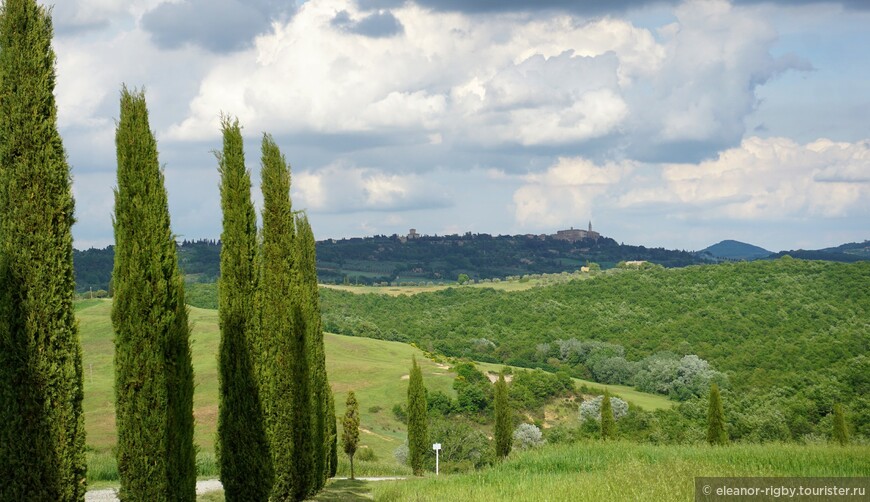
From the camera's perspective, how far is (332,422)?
83.8ft

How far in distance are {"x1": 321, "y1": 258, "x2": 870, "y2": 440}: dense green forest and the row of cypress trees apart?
36.3 meters

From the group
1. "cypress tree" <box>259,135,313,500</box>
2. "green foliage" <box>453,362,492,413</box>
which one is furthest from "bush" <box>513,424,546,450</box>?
"cypress tree" <box>259,135,313,500</box>

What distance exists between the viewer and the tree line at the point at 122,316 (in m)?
10.0

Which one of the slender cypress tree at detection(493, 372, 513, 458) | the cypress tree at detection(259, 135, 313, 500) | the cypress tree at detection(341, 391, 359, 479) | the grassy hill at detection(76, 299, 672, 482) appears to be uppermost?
the cypress tree at detection(259, 135, 313, 500)

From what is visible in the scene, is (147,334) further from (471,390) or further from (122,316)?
(471,390)

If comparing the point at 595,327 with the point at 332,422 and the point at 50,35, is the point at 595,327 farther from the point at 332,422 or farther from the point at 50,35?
the point at 50,35

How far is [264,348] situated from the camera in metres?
16.5

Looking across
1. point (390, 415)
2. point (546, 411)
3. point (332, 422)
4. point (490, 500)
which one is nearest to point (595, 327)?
point (546, 411)

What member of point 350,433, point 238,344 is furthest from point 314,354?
point 350,433

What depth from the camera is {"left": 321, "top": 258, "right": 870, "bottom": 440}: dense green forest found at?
203 ft

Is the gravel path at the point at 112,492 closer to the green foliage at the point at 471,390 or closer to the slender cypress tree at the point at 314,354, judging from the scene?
the slender cypress tree at the point at 314,354

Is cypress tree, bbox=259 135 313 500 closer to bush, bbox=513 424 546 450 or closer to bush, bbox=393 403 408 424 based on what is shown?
bush, bbox=513 424 546 450

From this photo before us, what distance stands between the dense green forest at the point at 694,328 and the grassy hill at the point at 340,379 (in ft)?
34.0

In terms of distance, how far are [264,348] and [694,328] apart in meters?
92.2
